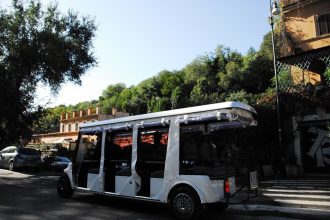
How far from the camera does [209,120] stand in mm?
8477

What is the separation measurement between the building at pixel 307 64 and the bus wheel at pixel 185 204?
11274mm

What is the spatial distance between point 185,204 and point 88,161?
4129 millimetres

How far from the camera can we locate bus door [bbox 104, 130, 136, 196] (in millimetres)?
9734

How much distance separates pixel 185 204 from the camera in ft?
27.1

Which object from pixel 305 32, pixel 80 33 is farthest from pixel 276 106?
pixel 80 33

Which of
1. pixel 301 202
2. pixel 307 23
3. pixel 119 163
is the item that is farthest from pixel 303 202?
pixel 307 23

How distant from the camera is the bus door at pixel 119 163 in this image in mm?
9734

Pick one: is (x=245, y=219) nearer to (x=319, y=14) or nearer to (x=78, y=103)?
(x=319, y=14)

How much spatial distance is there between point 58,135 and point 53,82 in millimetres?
42741

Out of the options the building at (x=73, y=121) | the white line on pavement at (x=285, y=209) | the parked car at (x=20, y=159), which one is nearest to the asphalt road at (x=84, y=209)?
the white line on pavement at (x=285, y=209)

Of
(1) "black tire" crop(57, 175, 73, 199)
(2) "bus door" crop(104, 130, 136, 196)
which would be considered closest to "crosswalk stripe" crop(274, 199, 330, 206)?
(2) "bus door" crop(104, 130, 136, 196)

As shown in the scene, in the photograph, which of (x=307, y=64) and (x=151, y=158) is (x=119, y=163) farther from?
(x=307, y=64)

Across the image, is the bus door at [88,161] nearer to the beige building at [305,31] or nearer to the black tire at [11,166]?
the beige building at [305,31]

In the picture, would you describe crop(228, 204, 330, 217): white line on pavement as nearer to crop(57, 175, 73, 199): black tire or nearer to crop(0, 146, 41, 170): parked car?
crop(57, 175, 73, 199): black tire
